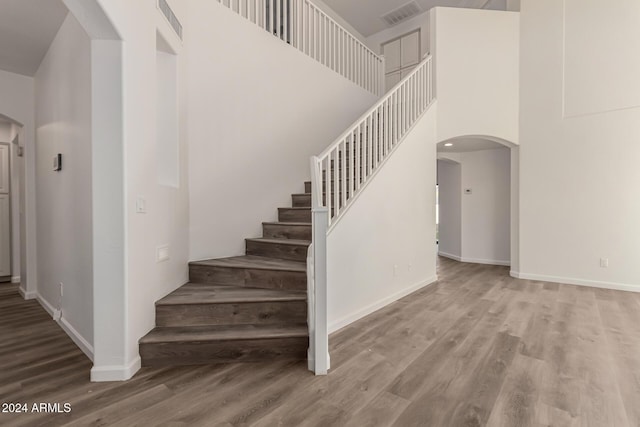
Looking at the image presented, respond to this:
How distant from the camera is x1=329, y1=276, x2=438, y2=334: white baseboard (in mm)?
2997

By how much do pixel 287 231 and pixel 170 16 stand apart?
235 cm

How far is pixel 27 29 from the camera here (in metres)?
2.91

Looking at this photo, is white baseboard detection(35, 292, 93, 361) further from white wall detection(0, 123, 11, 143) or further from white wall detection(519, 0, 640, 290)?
white wall detection(519, 0, 640, 290)

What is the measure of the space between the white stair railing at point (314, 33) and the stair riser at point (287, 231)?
8.48 ft

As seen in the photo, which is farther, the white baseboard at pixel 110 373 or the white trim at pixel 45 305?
the white trim at pixel 45 305

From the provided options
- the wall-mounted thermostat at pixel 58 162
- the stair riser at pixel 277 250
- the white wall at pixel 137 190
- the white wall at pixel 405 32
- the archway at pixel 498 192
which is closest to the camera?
the white wall at pixel 137 190

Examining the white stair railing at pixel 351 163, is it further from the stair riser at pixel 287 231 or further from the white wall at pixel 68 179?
the white wall at pixel 68 179

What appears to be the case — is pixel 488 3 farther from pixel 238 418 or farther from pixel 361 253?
pixel 238 418

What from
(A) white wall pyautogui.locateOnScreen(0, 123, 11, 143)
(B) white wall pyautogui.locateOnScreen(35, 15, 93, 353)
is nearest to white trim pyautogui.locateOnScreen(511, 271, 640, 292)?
(B) white wall pyautogui.locateOnScreen(35, 15, 93, 353)

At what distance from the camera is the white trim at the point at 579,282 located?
4.40 m

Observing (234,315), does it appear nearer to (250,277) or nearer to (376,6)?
(250,277)

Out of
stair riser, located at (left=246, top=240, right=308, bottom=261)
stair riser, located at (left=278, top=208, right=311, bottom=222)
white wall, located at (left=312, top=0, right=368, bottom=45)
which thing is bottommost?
stair riser, located at (left=246, top=240, right=308, bottom=261)

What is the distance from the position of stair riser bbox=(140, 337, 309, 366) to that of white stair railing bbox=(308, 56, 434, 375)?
0.69 ft

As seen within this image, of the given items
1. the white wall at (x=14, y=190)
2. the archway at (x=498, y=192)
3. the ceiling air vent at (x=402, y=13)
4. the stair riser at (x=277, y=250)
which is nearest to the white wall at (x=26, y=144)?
the white wall at (x=14, y=190)
